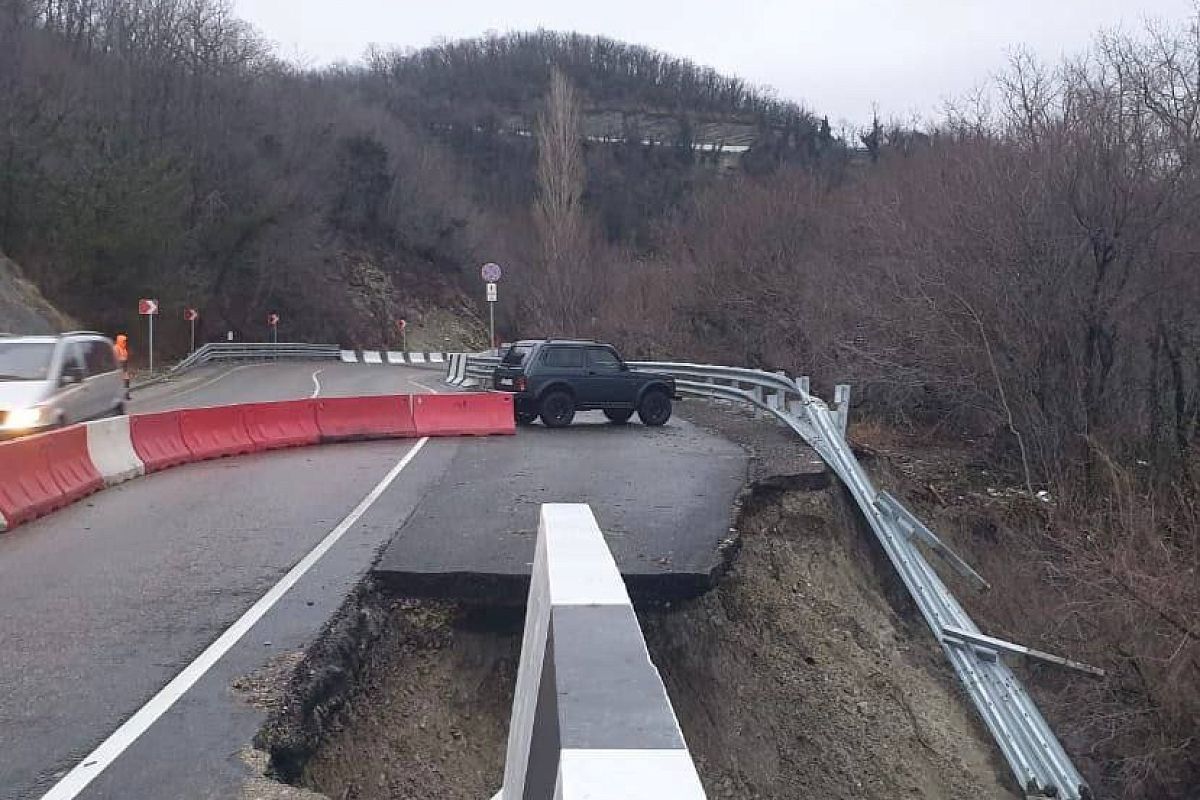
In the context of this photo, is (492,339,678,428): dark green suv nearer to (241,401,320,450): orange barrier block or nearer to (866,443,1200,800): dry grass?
(241,401,320,450): orange barrier block

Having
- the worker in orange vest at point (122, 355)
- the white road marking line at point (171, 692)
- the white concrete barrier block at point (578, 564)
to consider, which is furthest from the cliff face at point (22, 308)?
the white concrete barrier block at point (578, 564)

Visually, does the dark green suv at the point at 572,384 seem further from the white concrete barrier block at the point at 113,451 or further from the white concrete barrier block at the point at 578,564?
the white concrete barrier block at the point at 578,564

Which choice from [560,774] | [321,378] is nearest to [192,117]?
[321,378]

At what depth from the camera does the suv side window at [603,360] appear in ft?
66.8

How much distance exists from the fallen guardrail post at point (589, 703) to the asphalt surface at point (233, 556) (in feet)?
6.14

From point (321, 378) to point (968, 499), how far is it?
28.1 meters

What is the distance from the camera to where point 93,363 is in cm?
1585

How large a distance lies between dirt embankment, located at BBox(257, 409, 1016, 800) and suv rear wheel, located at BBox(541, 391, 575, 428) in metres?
8.40

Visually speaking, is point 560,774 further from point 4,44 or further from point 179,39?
point 179,39

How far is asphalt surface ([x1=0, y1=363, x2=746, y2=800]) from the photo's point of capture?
211 inches

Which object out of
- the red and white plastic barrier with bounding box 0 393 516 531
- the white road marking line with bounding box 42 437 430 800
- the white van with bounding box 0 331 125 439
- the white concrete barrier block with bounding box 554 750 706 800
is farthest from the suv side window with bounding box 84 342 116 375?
the white concrete barrier block with bounding box 554 750 706 800

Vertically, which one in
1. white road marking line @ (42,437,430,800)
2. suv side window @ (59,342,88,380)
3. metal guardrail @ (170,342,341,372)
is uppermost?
suv side window @ (59,342,88,380)

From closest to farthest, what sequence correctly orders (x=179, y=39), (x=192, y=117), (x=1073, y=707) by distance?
(x=1073, y=707)
(x=192, y=117)
(x=179, y=39)

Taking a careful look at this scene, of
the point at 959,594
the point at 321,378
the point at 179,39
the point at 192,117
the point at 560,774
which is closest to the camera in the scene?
the point at 560,774
